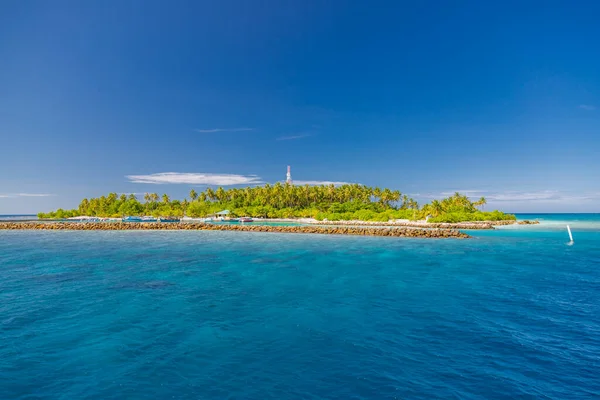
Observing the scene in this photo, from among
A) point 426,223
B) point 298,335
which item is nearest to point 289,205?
point 426,223

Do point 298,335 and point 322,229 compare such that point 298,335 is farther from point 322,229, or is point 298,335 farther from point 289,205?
point 289,205

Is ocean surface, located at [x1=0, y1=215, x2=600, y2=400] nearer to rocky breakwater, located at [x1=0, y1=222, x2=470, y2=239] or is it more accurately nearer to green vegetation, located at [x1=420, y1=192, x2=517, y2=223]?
rocky breakwater, located at [x1=0, y1=222, x2=470, y2=239]

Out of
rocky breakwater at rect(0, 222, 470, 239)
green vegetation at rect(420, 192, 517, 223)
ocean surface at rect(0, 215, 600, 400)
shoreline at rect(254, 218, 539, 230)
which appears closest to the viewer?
ocean surface at rect(0, 215, 600, 400)

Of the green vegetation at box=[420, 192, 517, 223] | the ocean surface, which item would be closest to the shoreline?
the green vegetation at box=[420, 192, 517, 223]

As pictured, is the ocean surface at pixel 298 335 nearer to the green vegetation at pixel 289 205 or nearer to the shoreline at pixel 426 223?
the shoreline at pixel 426 223

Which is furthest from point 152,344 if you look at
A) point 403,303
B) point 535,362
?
point 535,362

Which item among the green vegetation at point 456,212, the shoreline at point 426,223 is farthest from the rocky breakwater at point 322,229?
the green vegetation at point 456,212
